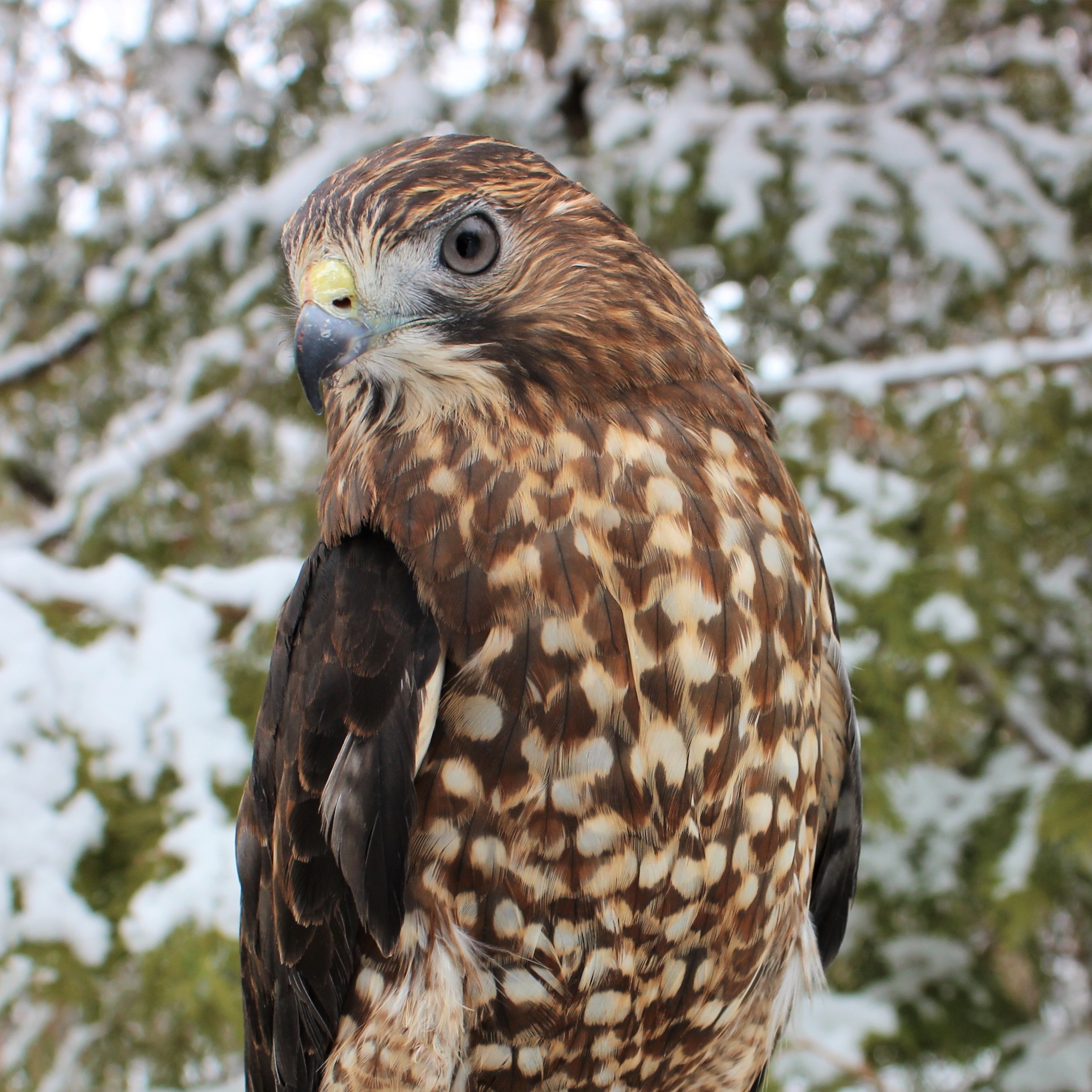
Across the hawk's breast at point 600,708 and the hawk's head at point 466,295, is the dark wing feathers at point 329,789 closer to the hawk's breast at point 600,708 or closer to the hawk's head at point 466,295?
the hawk's breast at point 600,708

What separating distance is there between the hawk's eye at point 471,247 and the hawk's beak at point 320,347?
0.17 m

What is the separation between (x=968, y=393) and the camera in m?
3.16

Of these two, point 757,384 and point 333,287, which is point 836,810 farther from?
point 757,384

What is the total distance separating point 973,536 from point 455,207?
220 centimetres

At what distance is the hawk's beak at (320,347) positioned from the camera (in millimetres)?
1364

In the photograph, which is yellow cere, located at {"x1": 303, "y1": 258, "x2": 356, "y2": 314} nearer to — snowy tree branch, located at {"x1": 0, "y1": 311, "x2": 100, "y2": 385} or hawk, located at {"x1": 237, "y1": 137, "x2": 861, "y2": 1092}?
hawk, located at {"x1": 237, "y1": 137, "x2": 861, "y2": 1092}

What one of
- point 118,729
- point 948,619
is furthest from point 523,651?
point 948,619

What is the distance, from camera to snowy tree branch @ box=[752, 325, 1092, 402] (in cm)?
307

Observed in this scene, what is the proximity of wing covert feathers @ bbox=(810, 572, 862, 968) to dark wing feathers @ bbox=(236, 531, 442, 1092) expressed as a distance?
734 mm

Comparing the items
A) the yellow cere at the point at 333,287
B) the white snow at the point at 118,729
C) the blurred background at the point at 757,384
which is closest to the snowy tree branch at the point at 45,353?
the blurred background at the point at 757,384

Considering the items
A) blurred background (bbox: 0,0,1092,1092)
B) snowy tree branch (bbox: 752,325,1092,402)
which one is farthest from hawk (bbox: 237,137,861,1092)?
snowy tree branch (bbox: 752,325,1092,402)

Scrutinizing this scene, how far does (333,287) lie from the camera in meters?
1.40

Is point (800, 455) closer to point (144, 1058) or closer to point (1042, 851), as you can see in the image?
point (1042, 851)

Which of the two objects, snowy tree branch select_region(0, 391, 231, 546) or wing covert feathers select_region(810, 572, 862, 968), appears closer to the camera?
wing covert feathers select_region(810, 572, 862, 968)
